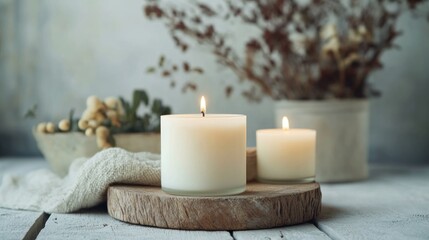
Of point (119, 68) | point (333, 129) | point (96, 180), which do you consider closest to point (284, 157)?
point (96, 180)

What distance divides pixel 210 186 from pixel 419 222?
11.6 inches

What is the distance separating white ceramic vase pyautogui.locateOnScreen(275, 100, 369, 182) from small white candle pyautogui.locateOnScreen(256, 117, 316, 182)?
35 cm

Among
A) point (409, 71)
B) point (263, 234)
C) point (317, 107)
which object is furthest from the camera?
point (409, 71)

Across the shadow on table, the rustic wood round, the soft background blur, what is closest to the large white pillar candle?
the rustic wood round

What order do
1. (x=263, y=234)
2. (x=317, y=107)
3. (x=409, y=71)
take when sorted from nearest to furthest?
(x=263, y=234) < (x=317, y=107) < (x=409, y=71)

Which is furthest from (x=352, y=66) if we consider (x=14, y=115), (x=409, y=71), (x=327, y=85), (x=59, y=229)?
(x=14, y=115)

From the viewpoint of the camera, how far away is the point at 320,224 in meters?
0.87

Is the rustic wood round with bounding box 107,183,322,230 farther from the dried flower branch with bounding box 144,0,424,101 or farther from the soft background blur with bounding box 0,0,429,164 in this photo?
the soft background blur with bounding box 0,0,429,164

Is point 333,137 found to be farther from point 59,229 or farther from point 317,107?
point 59,229

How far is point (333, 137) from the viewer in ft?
4.43

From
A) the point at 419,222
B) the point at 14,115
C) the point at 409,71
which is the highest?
the point at 409,71

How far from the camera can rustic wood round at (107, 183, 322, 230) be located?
2.67ft

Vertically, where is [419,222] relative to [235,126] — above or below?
below

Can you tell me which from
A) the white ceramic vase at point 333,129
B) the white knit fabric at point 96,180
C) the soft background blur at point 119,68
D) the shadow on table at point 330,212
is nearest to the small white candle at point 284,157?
the shadow on table at point 330,212
